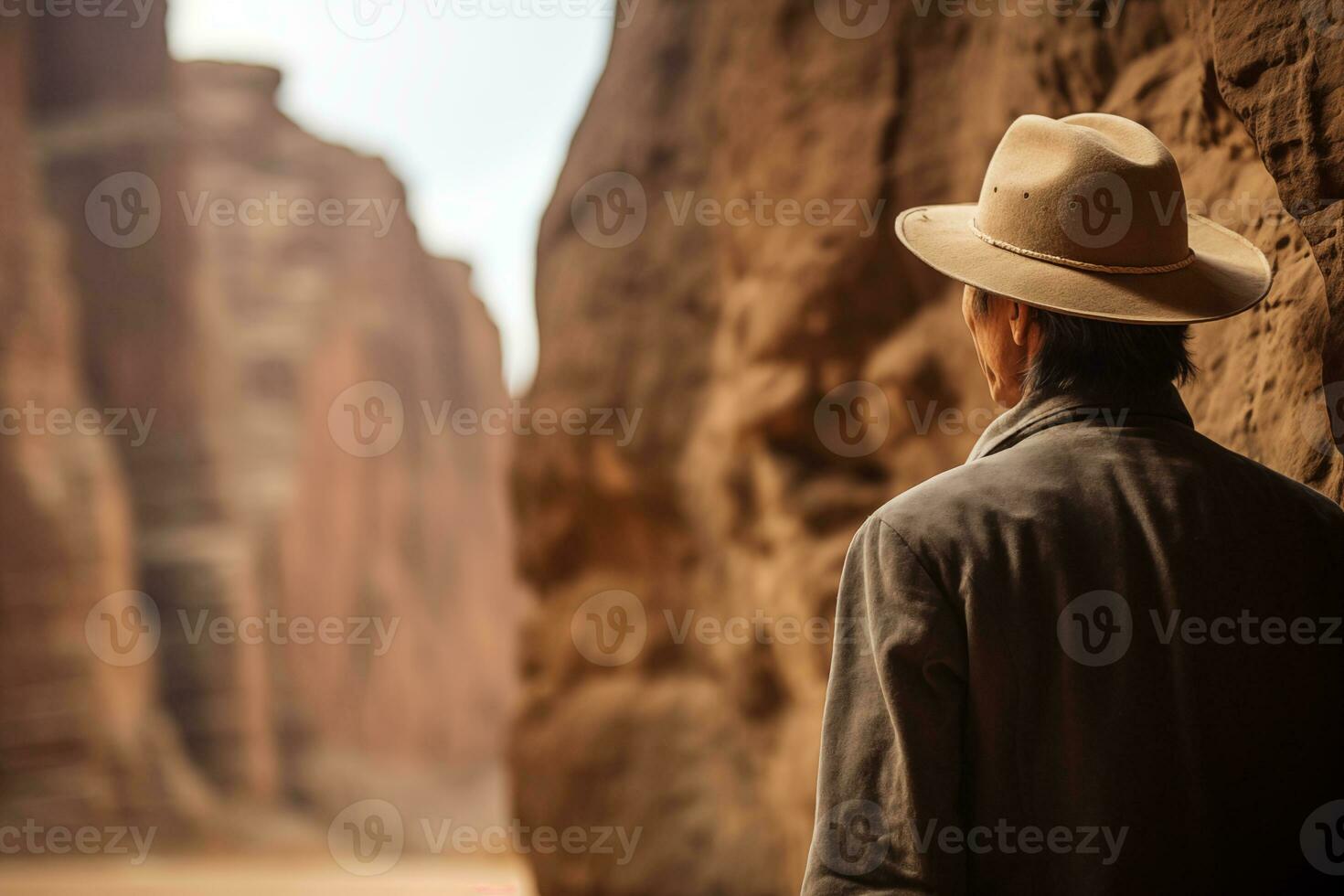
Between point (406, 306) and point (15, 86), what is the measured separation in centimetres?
1437

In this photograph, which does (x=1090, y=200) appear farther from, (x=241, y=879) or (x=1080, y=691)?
(x=241, y=879)

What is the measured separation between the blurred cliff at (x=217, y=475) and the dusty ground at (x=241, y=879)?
682mm

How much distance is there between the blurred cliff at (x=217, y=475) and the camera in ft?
48.8

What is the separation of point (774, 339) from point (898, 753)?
4.52m

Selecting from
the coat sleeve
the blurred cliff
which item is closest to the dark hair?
the coat sleeve

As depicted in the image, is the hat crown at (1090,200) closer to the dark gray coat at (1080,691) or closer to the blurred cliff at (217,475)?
the dark gray coat at (1080,691)

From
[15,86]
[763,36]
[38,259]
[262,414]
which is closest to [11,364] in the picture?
[38,259]

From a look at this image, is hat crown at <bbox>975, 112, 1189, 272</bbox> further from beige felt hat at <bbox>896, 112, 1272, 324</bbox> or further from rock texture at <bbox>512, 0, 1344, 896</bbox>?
rock texture at <bbox>512, 0, 1344, 896</bbox>

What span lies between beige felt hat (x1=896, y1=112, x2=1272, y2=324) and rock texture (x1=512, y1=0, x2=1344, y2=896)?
0.68 m

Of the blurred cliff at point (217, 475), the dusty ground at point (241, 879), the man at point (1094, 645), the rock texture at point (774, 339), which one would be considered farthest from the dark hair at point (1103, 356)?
the blurred cliff at point (217, 475)

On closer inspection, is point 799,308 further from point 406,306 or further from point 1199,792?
point 406,306

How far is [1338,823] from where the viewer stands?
1551 mm

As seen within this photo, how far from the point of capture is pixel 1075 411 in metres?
1.55

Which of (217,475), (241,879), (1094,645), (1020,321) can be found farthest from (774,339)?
(217,475)
